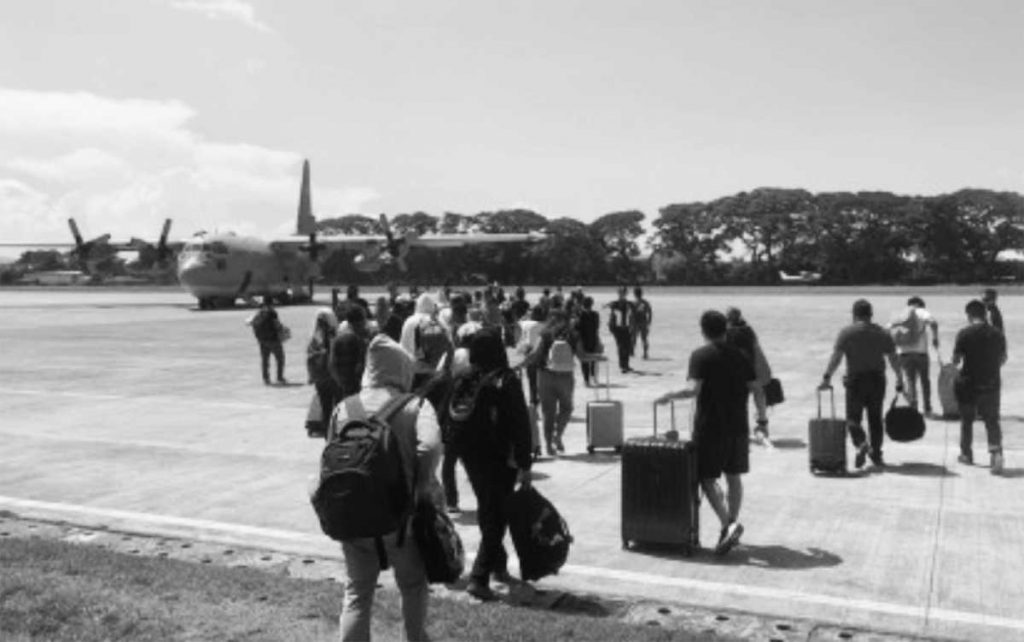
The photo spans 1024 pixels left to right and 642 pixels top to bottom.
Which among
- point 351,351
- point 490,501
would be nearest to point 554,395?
point 351,351

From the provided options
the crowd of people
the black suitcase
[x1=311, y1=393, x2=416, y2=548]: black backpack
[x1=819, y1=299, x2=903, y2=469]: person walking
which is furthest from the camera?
[x1=819, y1=299, x2=903, y2=469]: person walking

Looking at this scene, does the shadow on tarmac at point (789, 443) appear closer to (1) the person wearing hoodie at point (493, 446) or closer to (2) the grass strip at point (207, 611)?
(1) the person wearing hoodie at point (493, 446)

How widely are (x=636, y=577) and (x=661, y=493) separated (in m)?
0.72

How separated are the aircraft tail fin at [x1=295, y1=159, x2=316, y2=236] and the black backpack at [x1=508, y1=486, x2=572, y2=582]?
6162 cm

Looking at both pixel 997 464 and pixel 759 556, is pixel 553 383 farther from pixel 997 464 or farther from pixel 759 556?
pixel 997 464

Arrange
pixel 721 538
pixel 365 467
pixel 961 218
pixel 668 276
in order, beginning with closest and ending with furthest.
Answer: pixel 365 467 < pixel 721 538 < pixel 961 218 < pixel 668 276

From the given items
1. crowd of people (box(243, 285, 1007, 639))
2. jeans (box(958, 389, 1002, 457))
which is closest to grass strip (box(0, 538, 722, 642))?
crowd of people (box(243, 285, 1007, 639))

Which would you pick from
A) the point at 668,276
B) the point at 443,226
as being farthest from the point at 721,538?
the point at 443,226

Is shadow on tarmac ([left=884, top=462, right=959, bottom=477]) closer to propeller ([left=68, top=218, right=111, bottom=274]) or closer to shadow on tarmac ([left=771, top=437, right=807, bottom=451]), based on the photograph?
shadow on tarmac ([left=771, top=437, right=807, bottom=451])

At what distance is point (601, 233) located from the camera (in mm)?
125312

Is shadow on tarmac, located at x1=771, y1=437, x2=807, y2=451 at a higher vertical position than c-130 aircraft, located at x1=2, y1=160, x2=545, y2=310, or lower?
lower

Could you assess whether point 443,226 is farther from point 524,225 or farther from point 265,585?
point 265,585

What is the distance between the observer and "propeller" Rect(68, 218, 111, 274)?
2015 inches

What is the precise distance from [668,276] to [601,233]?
15088mm
